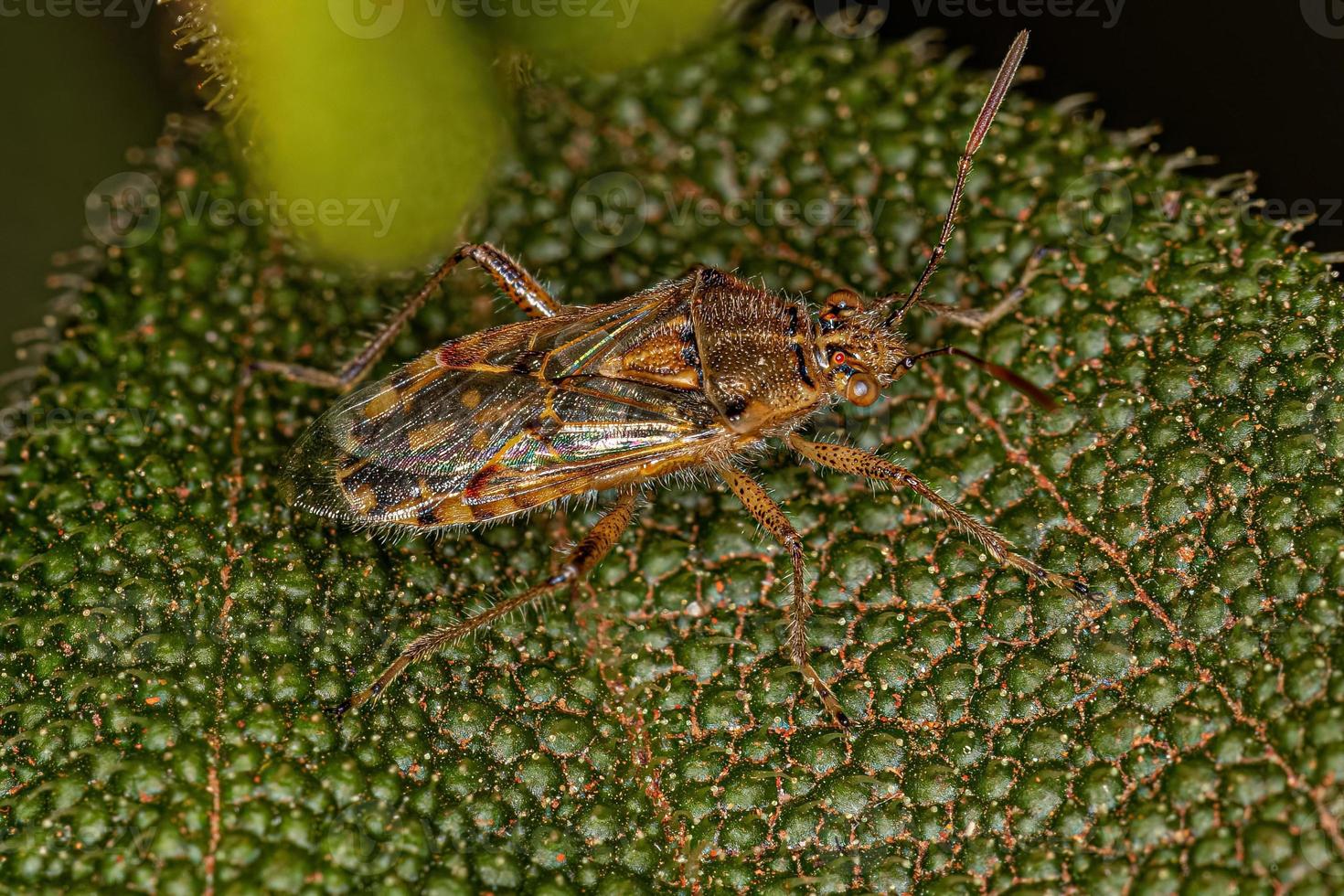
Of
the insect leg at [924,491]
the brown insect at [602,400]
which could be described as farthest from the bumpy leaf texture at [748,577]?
the brown insect at [602,400]

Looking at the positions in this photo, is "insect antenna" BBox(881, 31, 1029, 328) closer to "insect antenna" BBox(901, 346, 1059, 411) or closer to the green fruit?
"insect antenna" BBox(901, 346, 1059, 411)

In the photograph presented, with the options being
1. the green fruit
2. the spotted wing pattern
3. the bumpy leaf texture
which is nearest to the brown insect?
the spotted wing pattern

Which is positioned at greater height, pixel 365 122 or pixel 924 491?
pixel 365 122

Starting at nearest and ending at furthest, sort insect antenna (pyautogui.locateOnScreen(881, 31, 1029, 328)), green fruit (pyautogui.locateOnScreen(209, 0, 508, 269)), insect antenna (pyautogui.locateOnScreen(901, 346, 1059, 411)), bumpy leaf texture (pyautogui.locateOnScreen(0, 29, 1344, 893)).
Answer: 1. bumpy leaf texture (pyautogui.locateOnScreen(0, 29, 1344, 893))
2. insect antenna (pyautogui.locateOnScreen(901, 346, 1059, 411))
3. green fruit (pyautogui.locateOnScreen(209, 0, 508, 269))
4. insect antenna (pyautogui.locateOnScreen(881, 31, 1029, 328))

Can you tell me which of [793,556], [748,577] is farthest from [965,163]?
[748,577]

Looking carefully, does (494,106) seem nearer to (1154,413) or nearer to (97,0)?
(97,0)

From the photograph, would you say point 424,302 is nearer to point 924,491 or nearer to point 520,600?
point 520,600
